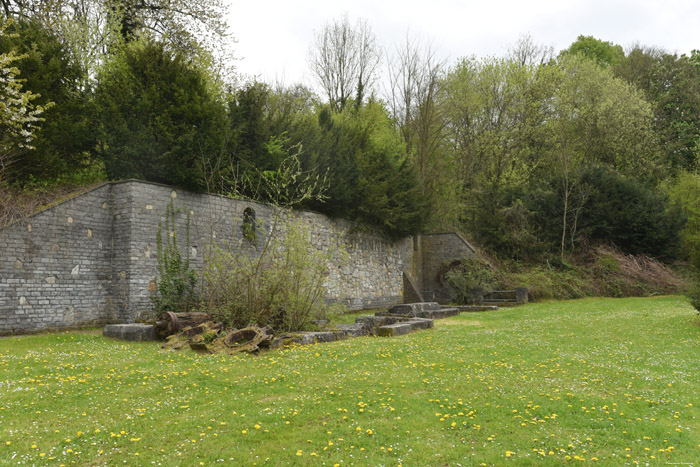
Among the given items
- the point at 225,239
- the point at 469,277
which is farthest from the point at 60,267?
the point at 469,277

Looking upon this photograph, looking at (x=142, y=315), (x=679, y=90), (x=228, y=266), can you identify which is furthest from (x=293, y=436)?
(x=679, y=90)

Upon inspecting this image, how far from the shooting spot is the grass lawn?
385 centimetres

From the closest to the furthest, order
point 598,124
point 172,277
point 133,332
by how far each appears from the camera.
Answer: point 133,332 → point 172,277 → point 598,124

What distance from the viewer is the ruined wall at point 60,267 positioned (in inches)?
381

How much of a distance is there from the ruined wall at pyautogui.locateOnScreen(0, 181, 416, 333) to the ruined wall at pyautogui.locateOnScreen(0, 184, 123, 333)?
0.02 meters

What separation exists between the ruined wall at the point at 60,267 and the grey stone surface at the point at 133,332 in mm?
1620

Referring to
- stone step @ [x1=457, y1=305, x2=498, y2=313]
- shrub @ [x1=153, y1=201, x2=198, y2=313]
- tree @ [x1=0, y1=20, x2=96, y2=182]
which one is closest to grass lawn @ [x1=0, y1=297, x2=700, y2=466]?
shrub @ [x1=153, y1=201, x2=198, y2=313]

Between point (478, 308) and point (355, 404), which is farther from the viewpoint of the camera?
point (478, 308)

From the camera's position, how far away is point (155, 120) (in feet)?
39.5

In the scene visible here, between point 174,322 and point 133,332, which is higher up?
point 174,322

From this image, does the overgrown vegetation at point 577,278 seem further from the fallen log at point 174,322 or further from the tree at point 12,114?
the tree at point 12,114

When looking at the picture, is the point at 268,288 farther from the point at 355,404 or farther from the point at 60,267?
the point at 355,404

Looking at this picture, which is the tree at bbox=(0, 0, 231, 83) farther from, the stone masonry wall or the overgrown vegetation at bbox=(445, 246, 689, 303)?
the overgrown vegetation at bbox=(445, 246, 689, 303)

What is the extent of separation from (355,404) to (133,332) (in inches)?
233
